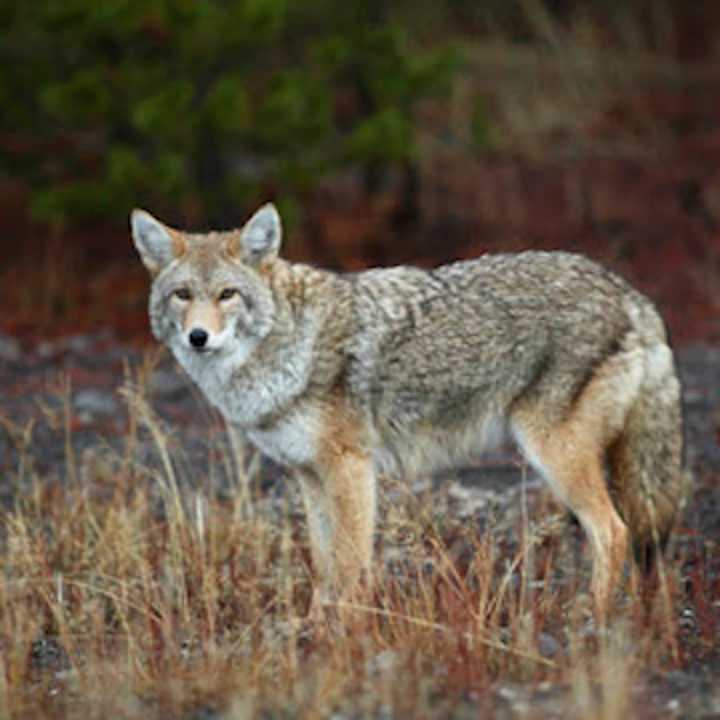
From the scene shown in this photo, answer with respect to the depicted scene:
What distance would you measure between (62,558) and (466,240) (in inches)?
324

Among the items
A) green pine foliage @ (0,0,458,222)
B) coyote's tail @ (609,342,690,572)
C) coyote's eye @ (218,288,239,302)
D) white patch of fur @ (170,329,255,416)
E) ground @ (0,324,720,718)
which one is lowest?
ground @ (0,324,720,718)

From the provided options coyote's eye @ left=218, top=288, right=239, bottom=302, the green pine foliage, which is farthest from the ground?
the green pine foliage

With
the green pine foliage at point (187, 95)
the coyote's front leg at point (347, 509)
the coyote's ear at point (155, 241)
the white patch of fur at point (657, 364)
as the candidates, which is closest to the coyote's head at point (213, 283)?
the coyote's ear at point (155, 241)

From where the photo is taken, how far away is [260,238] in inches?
267

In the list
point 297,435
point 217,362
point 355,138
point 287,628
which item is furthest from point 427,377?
point 355,138

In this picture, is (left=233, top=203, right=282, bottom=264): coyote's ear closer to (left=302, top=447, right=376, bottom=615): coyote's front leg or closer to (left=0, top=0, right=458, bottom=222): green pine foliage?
(left=302, top=447, right=376, bottom=615): coyote's front leg

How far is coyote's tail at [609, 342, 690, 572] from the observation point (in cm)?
693

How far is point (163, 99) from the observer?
491 inches

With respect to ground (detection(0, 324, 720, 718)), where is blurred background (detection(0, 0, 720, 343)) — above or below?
above

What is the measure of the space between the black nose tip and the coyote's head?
0.13 feet

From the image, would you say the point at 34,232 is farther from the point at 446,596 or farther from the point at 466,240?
the point at 446,596

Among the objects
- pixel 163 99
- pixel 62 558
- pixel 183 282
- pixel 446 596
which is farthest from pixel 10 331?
pixel 446 596

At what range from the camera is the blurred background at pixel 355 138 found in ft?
42.8

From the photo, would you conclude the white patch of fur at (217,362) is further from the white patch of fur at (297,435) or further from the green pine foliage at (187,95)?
the green pine foliage at (187,95)
